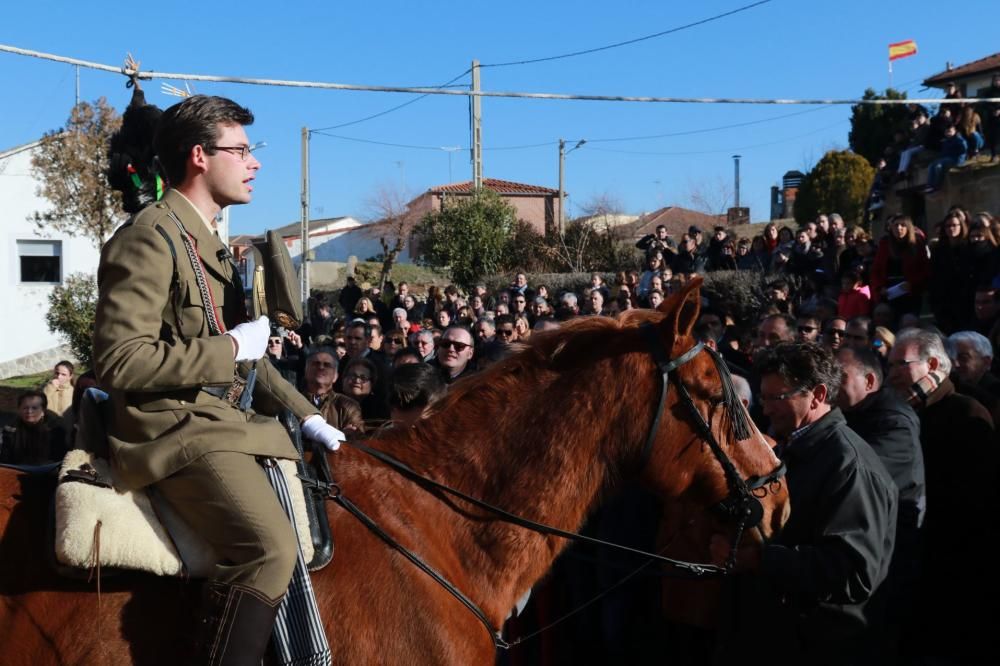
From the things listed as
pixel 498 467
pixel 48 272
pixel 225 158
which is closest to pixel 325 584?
Answer: pixel 498 467

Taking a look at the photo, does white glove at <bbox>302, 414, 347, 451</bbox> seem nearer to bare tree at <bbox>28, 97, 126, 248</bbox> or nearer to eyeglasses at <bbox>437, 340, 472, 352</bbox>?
eyeglasses at <bbox>437, 340, 472, 352</bbox>

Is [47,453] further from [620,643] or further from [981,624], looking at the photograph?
[981,624]

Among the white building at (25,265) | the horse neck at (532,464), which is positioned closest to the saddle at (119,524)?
the horse neck at (532,464)

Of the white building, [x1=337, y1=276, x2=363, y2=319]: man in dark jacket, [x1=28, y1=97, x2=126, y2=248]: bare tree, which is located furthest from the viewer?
the white building

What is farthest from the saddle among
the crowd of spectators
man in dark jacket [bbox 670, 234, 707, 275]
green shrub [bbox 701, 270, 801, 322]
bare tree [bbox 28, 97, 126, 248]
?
bare tree [bbox 28, 97, 126, 248]

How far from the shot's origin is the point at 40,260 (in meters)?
30.0

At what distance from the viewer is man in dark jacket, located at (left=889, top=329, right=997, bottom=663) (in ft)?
18.2

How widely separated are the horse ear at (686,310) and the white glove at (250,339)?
1432mm

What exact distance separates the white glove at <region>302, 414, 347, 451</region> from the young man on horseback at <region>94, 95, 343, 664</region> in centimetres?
25

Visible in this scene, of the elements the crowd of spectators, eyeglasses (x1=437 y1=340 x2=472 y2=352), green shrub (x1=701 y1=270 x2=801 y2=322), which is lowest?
eyeglasses (x1=437 y1=340 x2=472 y2=352)

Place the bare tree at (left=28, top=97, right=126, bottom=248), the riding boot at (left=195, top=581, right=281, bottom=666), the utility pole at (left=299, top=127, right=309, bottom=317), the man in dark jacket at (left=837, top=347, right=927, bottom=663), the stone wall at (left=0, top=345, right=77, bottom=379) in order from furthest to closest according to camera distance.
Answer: the utility pole at (left=299, top=127, right=309, bottom=317) < the stone wall at (left=0, top=345, right=77, bottom=379) < the bare tree at (left=28, top=97, right=126, bottom=248) < the man in dark jacket at (left=837, top=347, right=927, bottom=663) < the riding boot at (left=195, top=581, right=281, bottom=666)

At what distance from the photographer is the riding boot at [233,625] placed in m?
2.78

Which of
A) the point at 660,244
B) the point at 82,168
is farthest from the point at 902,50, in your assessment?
the point at 82,168

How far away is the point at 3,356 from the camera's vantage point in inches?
1172
